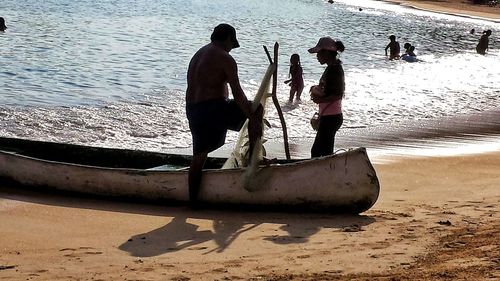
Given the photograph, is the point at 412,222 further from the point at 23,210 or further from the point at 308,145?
the point at 308,145

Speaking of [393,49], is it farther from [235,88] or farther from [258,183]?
[235,88]

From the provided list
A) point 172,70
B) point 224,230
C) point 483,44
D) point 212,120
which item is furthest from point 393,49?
point 224,230

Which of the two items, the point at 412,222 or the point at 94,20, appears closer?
the point at 412,222

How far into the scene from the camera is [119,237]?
22.3ft

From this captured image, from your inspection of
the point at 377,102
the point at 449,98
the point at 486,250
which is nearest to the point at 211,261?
the point at 486,250

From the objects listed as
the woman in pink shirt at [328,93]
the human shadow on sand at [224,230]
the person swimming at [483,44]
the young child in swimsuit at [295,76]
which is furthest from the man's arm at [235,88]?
the person swimming at [483,44]

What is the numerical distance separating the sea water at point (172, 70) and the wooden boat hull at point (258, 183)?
3.70 m

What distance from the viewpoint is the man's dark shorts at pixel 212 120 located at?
7500 mm

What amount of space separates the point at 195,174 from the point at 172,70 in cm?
1452

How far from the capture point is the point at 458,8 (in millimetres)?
61531

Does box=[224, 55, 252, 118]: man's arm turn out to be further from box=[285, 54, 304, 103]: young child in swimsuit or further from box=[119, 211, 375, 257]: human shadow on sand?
box=[285, 54, 304, 103]: young child in swimsuit

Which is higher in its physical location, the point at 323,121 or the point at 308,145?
the point at 323,121

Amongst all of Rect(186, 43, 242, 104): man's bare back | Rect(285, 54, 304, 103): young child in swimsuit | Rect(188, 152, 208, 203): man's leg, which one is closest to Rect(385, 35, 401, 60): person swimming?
Rect(285, 54, 304, 103): young child in swimsuit

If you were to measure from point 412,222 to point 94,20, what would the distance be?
32040 mm
